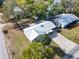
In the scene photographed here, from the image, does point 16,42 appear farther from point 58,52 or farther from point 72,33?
point 72,33

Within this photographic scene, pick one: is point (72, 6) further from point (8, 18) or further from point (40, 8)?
point (8, 18)

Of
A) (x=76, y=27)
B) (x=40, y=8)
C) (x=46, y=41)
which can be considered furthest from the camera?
(x=40, y=8)

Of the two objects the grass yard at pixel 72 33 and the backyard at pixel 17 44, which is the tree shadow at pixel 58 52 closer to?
the backyard at pixel 17 44

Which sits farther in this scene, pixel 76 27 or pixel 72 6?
pixel 72 6

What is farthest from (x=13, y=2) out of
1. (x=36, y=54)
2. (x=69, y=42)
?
(x=36, y=54)

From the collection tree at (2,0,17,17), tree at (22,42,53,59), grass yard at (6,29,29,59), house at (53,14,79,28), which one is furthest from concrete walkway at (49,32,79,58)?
tree at (2,0,17,17)

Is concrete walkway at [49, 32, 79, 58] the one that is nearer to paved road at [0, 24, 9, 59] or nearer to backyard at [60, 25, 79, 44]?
backyard at [60, 25, 79, 44]
